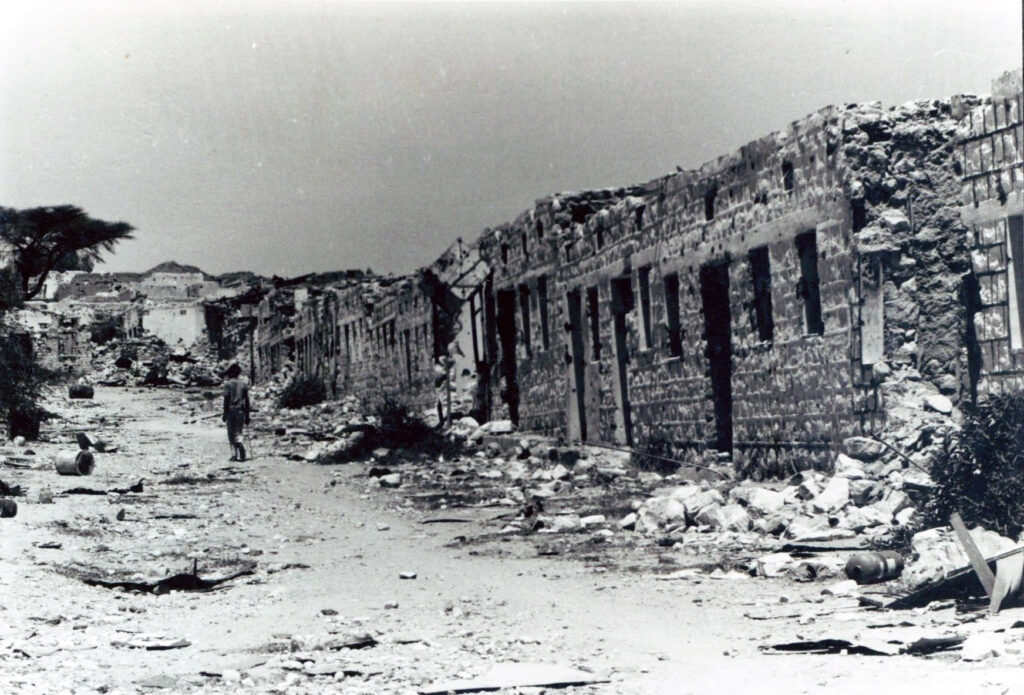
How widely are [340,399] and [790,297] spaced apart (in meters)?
23.8

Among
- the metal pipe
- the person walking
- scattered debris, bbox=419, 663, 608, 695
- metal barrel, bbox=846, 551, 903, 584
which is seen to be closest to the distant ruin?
the metal pipe

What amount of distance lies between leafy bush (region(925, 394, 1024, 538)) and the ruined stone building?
1.92m

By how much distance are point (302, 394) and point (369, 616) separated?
90.8ft

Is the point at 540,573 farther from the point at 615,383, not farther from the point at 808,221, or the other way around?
the point at 615,383

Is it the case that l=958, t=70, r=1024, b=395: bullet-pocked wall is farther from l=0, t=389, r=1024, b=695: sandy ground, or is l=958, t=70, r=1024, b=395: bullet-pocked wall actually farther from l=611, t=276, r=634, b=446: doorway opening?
l=611, t=276, r=634, b=446: doorway opening

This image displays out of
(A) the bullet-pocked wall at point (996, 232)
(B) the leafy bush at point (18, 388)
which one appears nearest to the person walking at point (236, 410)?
(B) the leafy bush at point (18, 388)

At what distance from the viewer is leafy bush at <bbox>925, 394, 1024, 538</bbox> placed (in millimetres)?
7594

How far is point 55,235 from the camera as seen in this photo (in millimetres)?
38344

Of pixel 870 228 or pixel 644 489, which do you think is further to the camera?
pixel 644 489

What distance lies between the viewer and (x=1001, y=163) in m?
9.98


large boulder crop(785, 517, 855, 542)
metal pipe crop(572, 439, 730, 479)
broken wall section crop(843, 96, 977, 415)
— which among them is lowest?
large boulder crop(785, 517, 855, 542)

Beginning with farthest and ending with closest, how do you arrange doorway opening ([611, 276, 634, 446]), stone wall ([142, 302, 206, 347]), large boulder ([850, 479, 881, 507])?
1. stone wall ([142, 302, 206, 347])
2. doorway opening ([611, 276, 634, 446])
3. large boulder ([850, 479, 881, 507])

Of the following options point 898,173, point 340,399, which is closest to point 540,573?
point 898,173

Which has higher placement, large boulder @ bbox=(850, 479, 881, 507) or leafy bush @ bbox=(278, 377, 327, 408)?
leafy bush @ bbox=(278, 377, 327, 408)
